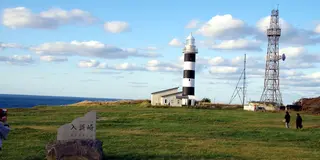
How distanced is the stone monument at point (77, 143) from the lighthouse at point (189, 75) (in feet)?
158

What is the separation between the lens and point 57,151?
15.5 m

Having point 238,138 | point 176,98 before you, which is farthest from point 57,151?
point 176,98

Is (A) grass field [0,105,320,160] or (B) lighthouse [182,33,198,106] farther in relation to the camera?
(B) lighthouse [182,33,198,106]

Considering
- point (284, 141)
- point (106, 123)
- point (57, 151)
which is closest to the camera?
point (57, 151)

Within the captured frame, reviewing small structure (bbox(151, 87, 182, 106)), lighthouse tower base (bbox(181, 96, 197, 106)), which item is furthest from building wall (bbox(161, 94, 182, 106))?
lighthouse tower base (bbox(181, 96, 197, 106))

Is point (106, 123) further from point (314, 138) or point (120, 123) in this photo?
point (314, 138)

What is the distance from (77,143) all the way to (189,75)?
1929 inches

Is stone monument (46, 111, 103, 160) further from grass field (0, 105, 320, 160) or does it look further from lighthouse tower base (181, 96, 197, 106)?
lighthouse tower base (181, 96, 197, 106)

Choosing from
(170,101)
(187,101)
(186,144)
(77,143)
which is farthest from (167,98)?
(77,143)

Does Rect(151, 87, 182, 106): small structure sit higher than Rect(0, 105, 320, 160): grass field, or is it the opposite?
Rect(151, 87, 182, 106): small structure

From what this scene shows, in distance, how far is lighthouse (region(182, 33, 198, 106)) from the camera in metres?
64.1

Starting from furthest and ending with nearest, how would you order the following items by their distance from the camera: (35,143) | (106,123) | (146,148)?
(106,123)
(35,143)
(146,148)

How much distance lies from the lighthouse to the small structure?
35.0 inches

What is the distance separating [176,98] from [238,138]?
39277mm
